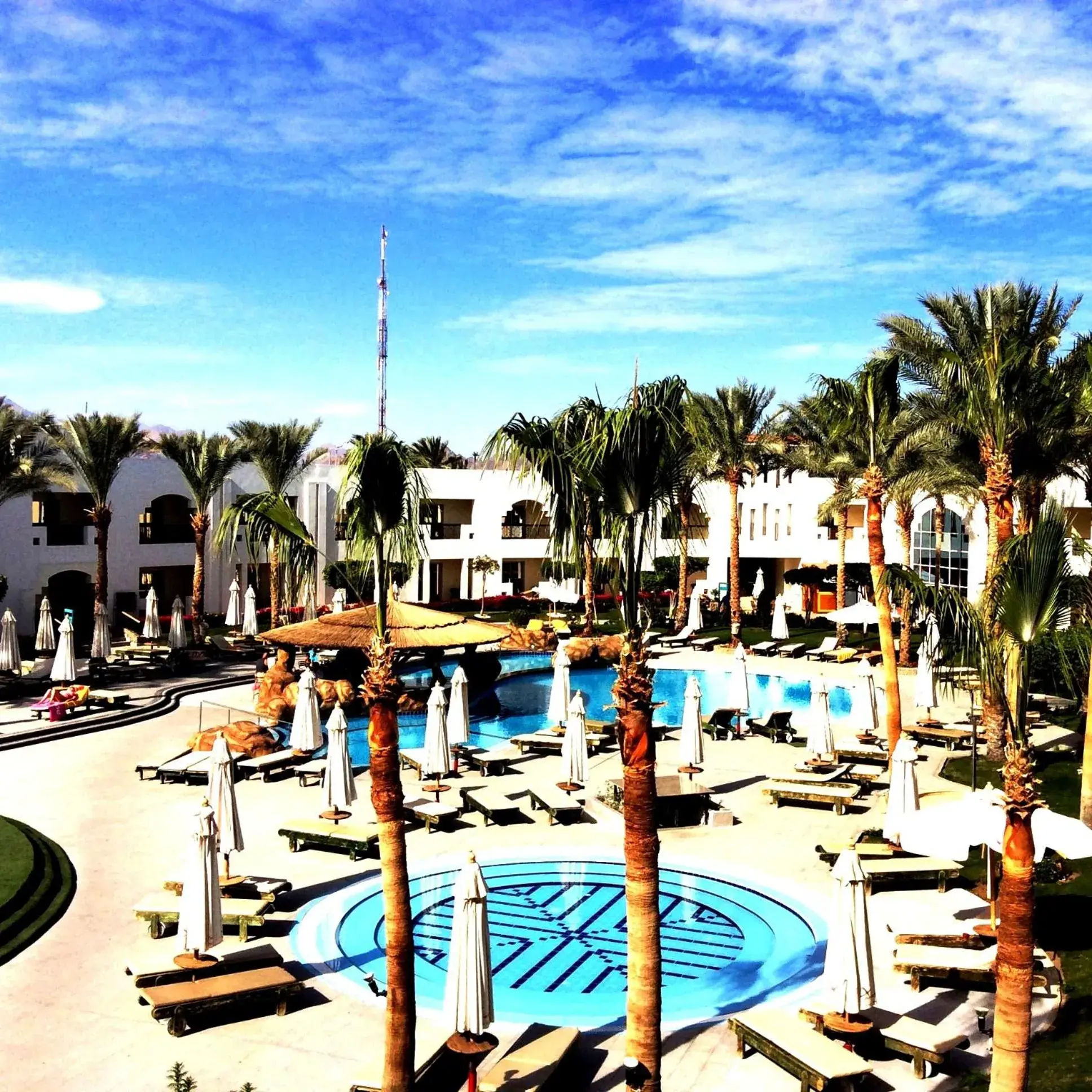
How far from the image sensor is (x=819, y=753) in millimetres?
20609

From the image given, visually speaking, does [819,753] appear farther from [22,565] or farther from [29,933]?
[22,565]

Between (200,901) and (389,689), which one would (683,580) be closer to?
(200,901)

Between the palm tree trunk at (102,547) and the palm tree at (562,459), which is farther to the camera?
the palm tree trunk at (102,547)

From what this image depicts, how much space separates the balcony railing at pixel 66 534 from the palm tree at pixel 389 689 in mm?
33852

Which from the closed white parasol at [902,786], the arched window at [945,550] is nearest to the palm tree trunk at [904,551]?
the arched window at [945,550]

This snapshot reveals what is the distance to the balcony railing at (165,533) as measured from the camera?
4375 cm

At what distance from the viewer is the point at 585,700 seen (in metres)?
32.3

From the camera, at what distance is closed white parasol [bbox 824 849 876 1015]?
1010 cm

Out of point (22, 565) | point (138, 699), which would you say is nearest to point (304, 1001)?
point (138, 699)

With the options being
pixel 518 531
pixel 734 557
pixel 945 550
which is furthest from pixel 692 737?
pixel 518 531

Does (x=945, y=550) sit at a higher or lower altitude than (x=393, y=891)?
higher

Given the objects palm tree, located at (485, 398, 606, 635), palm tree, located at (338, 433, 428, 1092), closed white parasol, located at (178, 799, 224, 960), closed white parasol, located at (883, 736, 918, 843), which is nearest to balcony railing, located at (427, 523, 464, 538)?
closed white parasol, located at (883, 736, 918, 843)

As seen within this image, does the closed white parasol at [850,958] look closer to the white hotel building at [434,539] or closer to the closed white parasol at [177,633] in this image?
the white hotel building at [434,539]

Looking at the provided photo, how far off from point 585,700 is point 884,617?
49.8 ft
